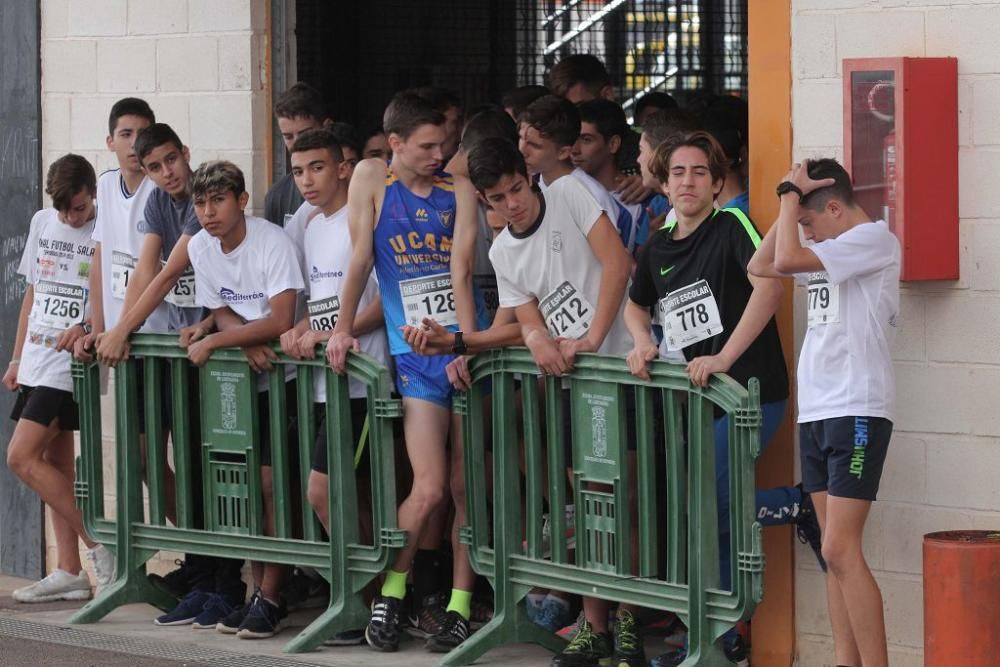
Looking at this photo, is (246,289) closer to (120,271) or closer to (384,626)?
(120,271)

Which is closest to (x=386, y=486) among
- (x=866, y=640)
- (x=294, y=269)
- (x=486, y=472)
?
(x=486, y=472)

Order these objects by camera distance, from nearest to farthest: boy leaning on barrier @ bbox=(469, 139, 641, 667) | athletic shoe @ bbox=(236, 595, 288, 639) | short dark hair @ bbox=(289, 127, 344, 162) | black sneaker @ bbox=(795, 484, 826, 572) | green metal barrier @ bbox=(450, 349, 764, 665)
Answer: green metal barrier @ bbox=(450, 349, 764, 665), black sneaker @ bbox=(795, 484, 826, 572), boy leaning on barrier @ bbox=(469, 139, 641, 667), short dark hair @ bbox=(289, 127, 344, 162), athletic shoe @ bbox=(236, 595, 288, 639)

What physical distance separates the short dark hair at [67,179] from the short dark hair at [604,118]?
7.10 ft

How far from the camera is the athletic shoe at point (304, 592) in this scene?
7406 mm

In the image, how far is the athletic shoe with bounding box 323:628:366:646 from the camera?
6.78 metres

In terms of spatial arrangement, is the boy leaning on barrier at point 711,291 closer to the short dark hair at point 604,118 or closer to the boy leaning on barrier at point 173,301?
the short dark hair at point 604,118

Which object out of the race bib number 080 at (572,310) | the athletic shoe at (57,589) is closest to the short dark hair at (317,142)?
the race bib number 080 at (572,310)

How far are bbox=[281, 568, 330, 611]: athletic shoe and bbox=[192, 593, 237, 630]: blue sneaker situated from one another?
0.24 meters

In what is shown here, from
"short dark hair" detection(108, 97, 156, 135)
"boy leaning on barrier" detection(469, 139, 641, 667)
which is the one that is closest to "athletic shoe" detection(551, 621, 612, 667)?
"boy leaning on barrier" detection(469, 139, 641, 667)

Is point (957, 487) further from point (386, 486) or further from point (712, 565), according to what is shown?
point (386, 486)

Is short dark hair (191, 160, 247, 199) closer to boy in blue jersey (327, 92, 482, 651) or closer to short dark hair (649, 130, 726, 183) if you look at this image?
boy in blue jersey (327, 92, 482, 651)

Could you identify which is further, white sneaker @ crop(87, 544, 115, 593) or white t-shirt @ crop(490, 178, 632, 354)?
white sneaker @ crop(87, 544, 115, 593)

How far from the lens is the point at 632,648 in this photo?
6.20m

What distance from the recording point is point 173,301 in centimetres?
733
